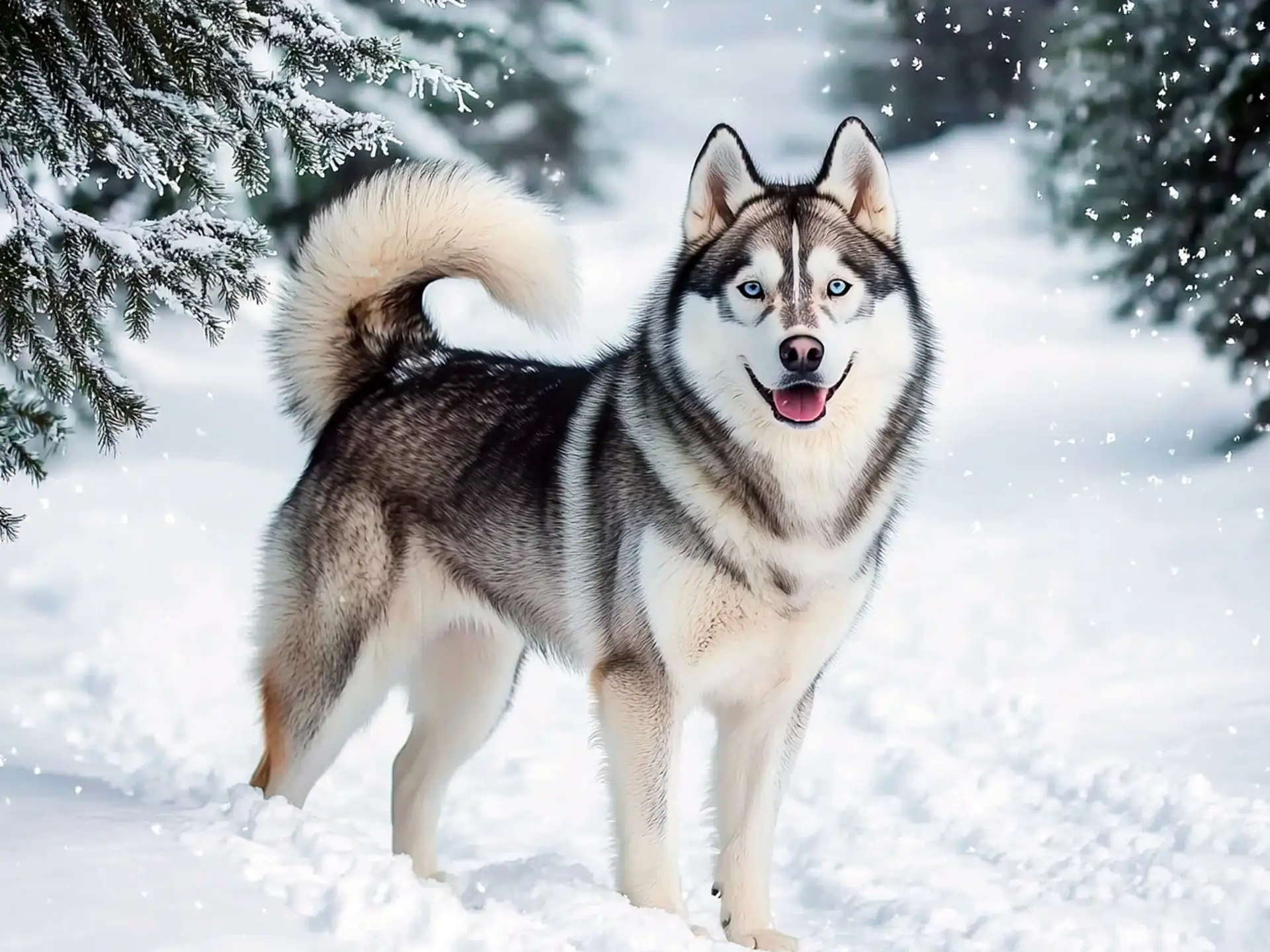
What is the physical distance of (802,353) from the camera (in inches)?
118

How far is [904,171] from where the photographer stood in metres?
16.5

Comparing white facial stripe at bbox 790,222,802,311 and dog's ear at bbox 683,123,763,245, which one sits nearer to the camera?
white facial stripe at bbox 790,222,802,311

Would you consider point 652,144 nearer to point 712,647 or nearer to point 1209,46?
point 1209,46

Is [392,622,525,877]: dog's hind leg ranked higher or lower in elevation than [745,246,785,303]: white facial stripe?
lower

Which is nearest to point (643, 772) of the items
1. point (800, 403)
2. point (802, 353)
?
point (800, 403)

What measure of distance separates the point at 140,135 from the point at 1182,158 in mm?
7173

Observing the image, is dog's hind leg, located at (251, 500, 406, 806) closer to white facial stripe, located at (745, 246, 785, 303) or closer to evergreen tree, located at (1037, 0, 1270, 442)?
white facial stripe, located at (745, 246, 785, 303)

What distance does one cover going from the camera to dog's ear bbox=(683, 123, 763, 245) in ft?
11.1

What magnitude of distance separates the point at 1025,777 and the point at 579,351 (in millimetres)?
7363

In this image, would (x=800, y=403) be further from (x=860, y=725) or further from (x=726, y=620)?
(x=860, y=725)

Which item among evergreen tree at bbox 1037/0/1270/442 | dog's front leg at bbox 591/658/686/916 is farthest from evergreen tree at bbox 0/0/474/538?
evergreen tree at bbox 1037/0/1270/442

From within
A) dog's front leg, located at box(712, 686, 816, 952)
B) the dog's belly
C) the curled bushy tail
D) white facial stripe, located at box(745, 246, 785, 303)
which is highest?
white facial stripe, located at box(745, 246, 785, 303)

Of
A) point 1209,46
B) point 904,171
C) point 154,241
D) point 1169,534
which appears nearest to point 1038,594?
point 1169,534

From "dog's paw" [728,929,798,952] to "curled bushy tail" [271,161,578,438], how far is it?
1.66 meters
